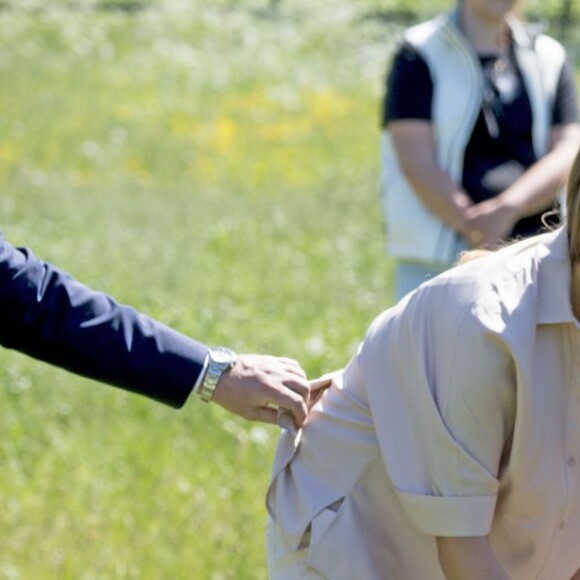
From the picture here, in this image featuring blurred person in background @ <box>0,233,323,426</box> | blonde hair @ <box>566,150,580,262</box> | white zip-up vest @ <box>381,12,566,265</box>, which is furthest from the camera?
white zip-up vest @ <box>381,12,566,265</box>

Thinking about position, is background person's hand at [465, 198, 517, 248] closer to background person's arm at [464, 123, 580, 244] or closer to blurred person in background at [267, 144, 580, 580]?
background person's arm at [464, 123, 580, 244]

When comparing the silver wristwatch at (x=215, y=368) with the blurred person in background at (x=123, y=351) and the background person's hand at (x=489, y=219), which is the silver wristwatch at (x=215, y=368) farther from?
the background person's hand at (x=489, y=219)

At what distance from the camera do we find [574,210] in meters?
2.39

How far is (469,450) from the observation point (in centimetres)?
244

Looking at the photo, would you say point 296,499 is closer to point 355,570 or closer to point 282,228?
point 355,570

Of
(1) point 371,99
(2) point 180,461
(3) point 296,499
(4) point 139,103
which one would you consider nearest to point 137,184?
(4) point 139,103

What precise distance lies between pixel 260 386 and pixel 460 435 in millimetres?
583

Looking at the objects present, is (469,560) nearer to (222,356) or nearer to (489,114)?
(222,356)

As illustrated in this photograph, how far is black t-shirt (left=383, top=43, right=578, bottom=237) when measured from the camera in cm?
486

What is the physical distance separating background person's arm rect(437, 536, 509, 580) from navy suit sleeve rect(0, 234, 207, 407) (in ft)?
2.20

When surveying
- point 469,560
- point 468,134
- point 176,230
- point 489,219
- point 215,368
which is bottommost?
point 176,230

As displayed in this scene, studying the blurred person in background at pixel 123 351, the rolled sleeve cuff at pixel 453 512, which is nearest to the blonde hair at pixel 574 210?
the rolled sleeve cuff at pixel 453 512

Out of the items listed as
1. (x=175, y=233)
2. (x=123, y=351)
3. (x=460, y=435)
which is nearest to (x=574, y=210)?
(x=460, y=435)

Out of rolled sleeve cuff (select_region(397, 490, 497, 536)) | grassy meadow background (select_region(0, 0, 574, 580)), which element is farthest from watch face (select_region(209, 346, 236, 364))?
grassy meadow background (select_region(0, 0, 574, 580))
